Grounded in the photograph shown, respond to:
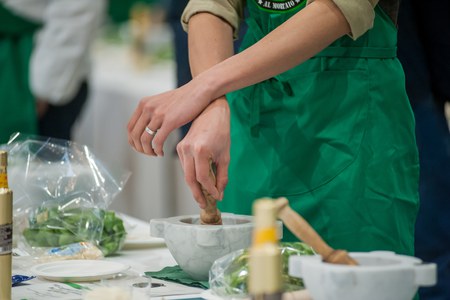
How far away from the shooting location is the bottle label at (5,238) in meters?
1.38

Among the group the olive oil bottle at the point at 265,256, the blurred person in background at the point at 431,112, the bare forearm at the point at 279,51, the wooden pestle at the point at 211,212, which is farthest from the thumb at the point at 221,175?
the blurred person in background at the point at 431,112

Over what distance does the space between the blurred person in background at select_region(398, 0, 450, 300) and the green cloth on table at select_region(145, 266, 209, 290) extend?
1.27m

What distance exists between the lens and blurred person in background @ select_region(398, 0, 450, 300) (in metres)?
2.73

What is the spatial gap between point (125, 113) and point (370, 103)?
9.34ft

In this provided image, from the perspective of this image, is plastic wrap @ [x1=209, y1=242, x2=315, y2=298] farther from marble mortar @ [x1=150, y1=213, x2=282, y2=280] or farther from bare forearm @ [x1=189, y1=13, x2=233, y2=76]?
bare forearm @ [x1=189, y1=13, x2=233, y2=76]

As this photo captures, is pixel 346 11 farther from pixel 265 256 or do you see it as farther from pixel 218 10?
pixel 265 256

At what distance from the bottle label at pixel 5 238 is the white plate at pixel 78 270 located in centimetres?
18

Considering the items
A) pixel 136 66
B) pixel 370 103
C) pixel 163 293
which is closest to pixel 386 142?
pixel 370 103

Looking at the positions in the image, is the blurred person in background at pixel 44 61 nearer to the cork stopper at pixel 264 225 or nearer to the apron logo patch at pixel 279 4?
the apron logo patch at pixel 279 4

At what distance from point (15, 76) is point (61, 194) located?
1.87 meters

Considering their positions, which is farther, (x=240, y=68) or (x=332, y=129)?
(x=332, y=129)

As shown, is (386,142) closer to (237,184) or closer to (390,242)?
(390,242)

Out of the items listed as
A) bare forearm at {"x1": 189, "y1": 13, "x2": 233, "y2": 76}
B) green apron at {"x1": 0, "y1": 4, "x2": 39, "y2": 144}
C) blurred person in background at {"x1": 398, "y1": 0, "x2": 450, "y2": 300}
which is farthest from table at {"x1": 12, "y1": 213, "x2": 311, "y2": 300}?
green apron at {"x1": 0, "y1": 4, "x2": 39, "y2": 144}

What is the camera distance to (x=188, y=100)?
1545 millimetres
